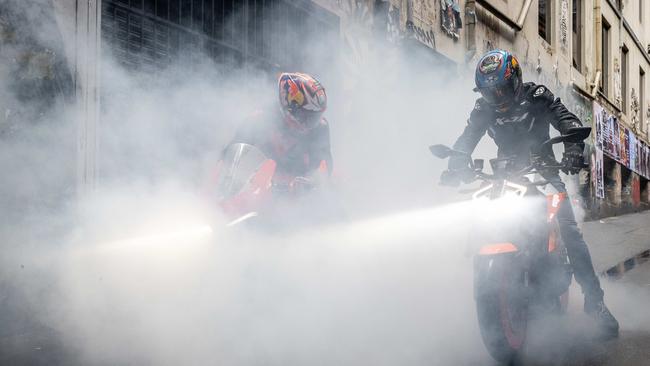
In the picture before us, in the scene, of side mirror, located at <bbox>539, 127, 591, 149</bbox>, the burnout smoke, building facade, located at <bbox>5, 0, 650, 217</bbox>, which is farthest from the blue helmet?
building facade, located at <bbox>5, 0, 650, 217</bbox>

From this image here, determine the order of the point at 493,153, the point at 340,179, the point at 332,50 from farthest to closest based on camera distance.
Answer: the point at 493,153
the point at 332,50
the point at 340,179

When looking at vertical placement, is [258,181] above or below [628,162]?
below

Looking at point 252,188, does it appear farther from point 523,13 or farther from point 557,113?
point 523,13

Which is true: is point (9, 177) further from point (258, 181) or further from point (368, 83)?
point (368, 83)

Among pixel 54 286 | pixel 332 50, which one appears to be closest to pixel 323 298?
pixel 54 286

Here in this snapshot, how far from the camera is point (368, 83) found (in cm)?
683

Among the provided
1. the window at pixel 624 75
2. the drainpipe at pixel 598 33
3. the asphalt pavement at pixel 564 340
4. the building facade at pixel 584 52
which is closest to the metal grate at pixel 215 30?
the building facade at pixel 584 52

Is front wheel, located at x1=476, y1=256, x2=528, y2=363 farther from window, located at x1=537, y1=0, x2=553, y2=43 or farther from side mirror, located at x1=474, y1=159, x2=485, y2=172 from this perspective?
window, located at x1=537, y1=0, x2=553, y2=43

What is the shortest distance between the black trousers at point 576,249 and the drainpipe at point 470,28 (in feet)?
21.7

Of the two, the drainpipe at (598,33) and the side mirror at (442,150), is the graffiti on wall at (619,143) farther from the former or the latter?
the side mirror at (442,150)

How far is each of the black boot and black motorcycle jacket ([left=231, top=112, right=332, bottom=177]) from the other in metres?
1.67

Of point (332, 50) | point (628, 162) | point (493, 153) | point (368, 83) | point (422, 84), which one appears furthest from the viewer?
point (628, 162)

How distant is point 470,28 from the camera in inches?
367

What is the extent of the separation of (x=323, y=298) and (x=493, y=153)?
20.8ft
